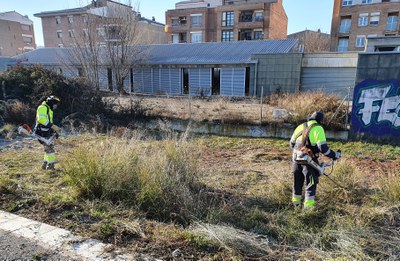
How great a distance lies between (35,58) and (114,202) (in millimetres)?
34559

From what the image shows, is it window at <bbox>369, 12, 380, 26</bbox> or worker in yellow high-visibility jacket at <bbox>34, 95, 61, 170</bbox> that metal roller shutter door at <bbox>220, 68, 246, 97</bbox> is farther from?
window at <bbox>369, 12, 380, 26</bbox>

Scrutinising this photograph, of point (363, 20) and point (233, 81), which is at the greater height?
point (363, 20)

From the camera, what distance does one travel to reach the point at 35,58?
105ft

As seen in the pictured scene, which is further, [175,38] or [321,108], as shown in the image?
[175,38]

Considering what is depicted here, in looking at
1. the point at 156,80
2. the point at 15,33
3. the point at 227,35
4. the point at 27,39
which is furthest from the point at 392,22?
the point at 27,39

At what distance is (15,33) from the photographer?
53062 mm

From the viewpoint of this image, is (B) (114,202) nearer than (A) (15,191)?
Yes

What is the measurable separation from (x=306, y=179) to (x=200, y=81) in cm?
1883

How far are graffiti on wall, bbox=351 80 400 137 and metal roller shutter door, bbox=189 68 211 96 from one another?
1347 centimetres

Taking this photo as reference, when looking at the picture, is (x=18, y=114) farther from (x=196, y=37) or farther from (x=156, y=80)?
(x=196, y=37)

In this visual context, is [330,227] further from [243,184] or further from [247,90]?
[247,90]

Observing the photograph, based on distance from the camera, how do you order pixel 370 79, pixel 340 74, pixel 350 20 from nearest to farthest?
pixel 370 79 < pixel 340 74 < pixel 350 20

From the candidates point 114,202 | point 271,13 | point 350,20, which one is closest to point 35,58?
point 271,13

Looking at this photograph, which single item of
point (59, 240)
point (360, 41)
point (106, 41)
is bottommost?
point (59, 240)
